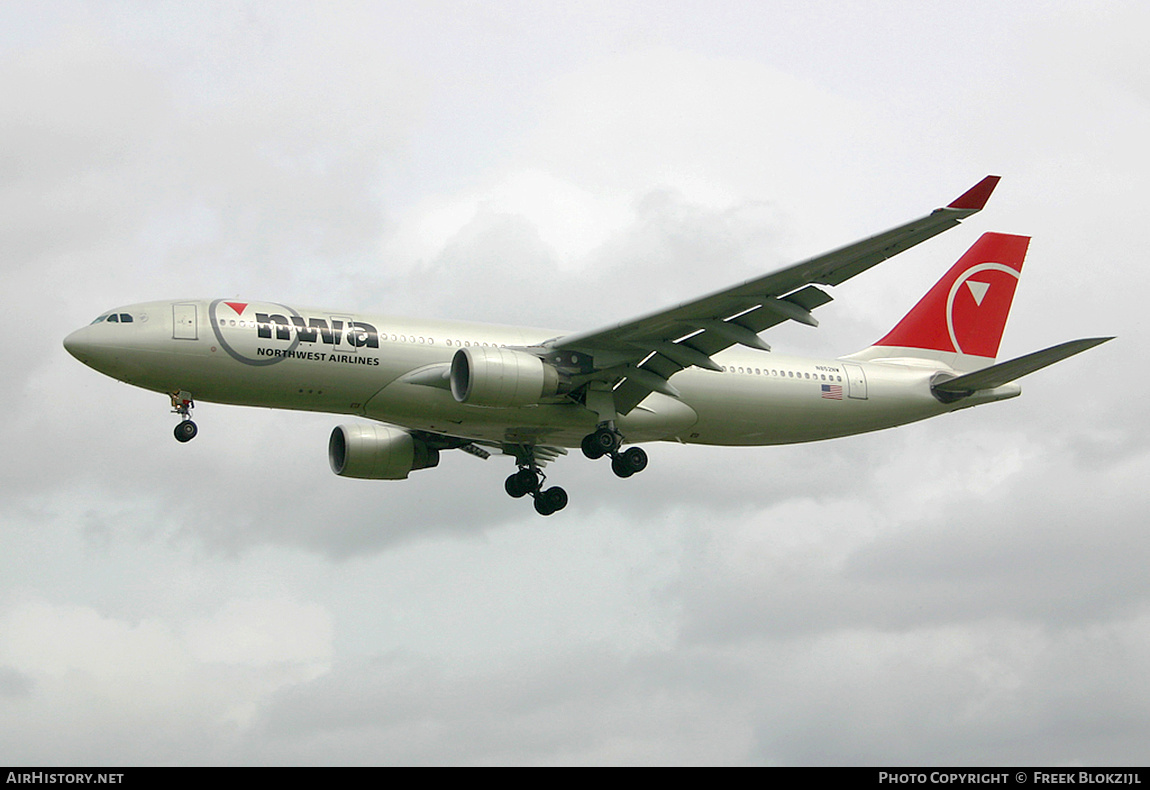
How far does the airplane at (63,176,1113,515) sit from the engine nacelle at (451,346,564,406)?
44 mm

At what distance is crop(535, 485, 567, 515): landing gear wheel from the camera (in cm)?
4059

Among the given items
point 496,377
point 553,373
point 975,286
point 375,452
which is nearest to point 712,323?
point 553,373

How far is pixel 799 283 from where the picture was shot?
31.5 meters

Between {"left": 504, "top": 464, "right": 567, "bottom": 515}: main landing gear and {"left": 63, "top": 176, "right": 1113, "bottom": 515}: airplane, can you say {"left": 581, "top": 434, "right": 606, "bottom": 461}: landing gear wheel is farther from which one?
{"left": 504, "top": 464, "right": 567, "bottom": 515}: main landing gear

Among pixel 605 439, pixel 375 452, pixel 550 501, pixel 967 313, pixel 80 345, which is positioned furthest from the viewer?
pixel 967 313

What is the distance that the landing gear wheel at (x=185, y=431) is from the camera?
33.0 metres

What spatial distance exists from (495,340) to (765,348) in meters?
6.86

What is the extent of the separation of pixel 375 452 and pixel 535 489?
4879 millimetres

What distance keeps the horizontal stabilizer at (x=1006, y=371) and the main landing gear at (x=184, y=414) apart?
20129 mm

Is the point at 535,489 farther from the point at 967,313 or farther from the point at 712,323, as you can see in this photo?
the point at 967,313

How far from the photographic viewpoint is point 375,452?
128 ft

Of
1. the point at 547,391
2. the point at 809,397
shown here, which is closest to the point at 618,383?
the point at 547,391

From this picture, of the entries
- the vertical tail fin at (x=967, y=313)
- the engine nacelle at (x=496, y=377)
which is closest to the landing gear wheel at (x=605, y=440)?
the engine nacelle at (x=496, y=377)

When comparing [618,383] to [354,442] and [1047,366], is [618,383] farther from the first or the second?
[1047,366]
